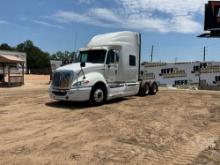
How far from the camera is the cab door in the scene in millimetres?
16138

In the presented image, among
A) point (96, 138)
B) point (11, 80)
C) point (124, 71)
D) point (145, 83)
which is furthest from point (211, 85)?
point (96, 138)

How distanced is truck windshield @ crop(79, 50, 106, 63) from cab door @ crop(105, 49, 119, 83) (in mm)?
281

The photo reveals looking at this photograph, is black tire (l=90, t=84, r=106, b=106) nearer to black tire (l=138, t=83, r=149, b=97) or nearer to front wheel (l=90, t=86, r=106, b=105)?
front wheel (l=90, t=86, r=106, b=105)

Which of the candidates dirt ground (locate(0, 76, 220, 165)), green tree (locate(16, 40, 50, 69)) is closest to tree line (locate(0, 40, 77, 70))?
green tree (locate(16, 40, 50, 69))

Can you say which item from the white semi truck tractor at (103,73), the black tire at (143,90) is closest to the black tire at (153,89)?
the black tire at (143,90)

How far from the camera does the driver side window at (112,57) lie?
16211mm

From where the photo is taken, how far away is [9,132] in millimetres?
9609

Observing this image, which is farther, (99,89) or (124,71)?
(124,71)

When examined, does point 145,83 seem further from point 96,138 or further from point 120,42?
point 96,138

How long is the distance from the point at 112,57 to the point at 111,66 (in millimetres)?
431

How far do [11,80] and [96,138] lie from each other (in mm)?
24946

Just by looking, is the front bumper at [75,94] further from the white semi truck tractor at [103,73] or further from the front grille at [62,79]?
the front grille at [62,79]

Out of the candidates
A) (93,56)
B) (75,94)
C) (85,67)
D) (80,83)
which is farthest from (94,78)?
(93,56)

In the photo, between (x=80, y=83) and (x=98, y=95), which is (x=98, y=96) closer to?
(x=98, y=95)
